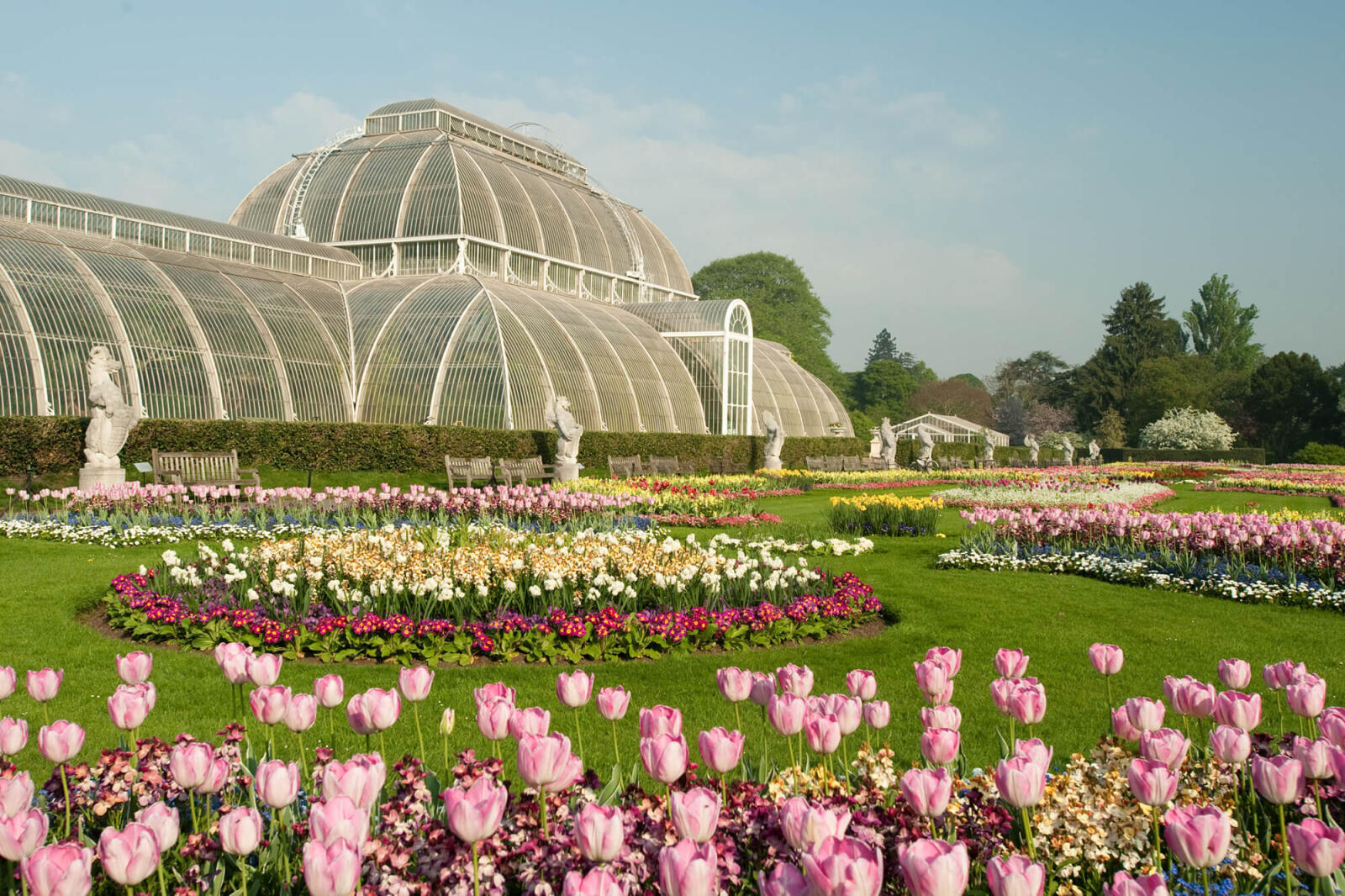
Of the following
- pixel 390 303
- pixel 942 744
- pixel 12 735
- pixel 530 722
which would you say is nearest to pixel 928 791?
pixel 942 744

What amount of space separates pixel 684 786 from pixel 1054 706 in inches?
160

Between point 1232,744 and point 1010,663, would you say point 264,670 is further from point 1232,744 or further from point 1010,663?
point 1232,744

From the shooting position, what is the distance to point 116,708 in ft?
10.2

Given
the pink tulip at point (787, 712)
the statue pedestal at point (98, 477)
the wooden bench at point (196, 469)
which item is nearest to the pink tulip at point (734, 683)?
the pink tulip at point (787, 712)

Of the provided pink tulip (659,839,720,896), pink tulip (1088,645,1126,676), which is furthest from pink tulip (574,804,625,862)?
pink tulip (1088,645,1126,676)

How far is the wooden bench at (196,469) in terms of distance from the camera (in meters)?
17.2

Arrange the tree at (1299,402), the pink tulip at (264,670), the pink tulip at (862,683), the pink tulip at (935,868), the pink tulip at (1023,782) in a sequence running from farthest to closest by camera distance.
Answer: the tree at (1299,402), the pink tulip at (264,670), the pink tulip at (862,683), the pink tulip at (1023,782), the pink tulip at (935,868)

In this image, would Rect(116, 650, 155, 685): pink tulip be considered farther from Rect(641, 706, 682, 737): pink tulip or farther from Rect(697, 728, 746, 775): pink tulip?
Rect(697, 728, 746, 775): pink tulip

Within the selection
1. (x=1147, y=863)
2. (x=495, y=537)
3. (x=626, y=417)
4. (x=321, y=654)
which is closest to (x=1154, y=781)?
(x=1147, y=863)

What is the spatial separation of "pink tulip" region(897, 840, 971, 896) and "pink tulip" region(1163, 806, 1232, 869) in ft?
2.13

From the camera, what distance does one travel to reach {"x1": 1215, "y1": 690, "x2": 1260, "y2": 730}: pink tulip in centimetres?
290

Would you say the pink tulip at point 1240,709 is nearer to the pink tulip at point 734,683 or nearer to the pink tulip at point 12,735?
the pink tulip at point 734,683

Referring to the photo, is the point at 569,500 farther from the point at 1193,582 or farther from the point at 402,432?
the point at 402,432

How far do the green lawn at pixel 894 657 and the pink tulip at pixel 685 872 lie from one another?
305cm
